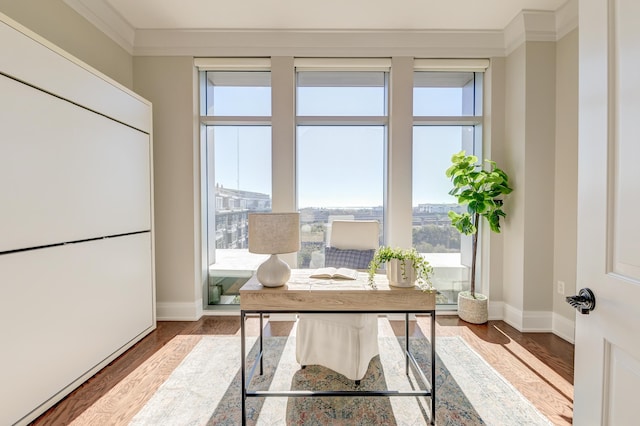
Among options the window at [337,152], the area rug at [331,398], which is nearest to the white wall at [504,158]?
the window at [337,152]

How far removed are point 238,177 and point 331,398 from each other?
2.49m

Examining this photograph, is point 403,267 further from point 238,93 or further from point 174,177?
point 238,93

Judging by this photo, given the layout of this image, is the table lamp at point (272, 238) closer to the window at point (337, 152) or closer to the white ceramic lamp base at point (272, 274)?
the white ceramic lamp base at point (272, 274)

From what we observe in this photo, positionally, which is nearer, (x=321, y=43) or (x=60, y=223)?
(x=60, y=223)

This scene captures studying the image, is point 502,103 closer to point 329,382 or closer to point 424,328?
point 424,328

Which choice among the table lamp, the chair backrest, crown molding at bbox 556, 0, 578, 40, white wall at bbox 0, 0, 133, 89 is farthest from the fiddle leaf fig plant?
white wall at bbox 0, 0, 133, 89

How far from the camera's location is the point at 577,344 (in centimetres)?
101

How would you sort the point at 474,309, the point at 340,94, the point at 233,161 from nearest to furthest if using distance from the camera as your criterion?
1. the point at 474,309
2. the point at 340,94
3. the point at 233,161

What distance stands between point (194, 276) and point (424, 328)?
8.25 ft

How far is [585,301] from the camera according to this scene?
939mm

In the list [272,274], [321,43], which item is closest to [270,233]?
[272,274]

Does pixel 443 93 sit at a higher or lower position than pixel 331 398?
higher

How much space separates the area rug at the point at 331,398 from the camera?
1758 mm

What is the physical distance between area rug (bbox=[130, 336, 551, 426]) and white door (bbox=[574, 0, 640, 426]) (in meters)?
0.99
